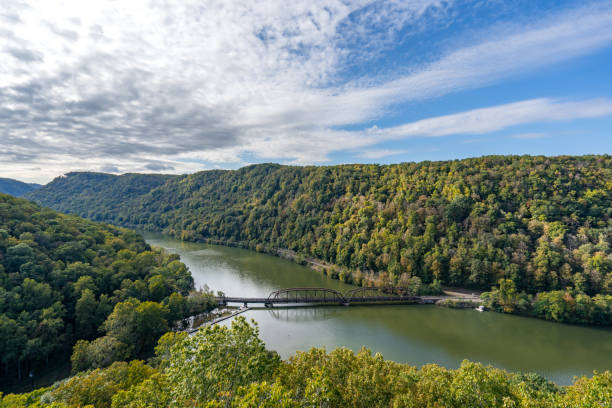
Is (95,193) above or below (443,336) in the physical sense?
above

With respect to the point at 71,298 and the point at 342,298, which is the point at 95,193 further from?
the point at 342,298

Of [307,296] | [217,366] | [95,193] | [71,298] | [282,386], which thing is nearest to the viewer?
[282,386]

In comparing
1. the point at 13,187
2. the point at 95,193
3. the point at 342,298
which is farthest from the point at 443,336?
the point at 13,187

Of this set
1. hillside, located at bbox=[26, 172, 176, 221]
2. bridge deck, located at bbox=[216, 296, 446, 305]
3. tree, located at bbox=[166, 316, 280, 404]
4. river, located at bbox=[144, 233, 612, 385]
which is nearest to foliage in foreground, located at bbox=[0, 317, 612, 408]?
tree, located at bbox=[166, 316, 280, 404]

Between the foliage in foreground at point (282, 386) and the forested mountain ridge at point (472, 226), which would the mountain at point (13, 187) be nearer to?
the forested mountain ridge at point (472, 226)

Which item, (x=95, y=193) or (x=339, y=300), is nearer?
(x=339, y=300)

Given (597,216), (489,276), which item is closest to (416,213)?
(489,276)
